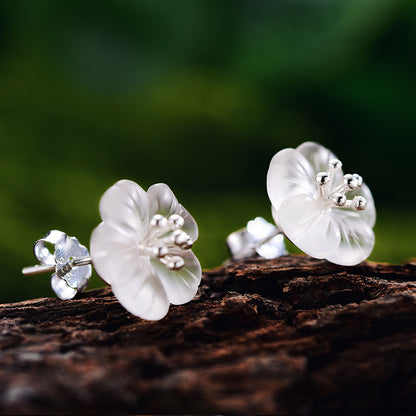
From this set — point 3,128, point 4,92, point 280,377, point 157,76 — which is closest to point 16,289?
point 3,128

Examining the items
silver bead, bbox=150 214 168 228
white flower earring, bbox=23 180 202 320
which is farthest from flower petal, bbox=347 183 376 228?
silver bead, bbox=150 214 168 228

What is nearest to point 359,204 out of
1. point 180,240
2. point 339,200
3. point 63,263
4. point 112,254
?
point 339,200

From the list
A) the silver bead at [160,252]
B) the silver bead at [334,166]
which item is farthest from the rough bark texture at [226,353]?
the silver bead at [334,166]

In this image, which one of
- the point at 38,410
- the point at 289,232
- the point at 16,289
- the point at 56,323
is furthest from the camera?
the point at 16,289

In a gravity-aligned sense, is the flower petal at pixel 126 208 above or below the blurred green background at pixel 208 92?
below

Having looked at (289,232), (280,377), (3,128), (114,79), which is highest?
(114,79)

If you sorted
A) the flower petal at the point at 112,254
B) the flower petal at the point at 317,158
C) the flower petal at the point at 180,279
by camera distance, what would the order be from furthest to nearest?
the flower petal at the point at 317,158, the flower petal at the point at 180,279, the flower petal at the point at 112,254

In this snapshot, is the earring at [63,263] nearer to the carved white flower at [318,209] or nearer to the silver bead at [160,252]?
the silver bead at [160,252]

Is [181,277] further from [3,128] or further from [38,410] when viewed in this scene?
[3,128]
